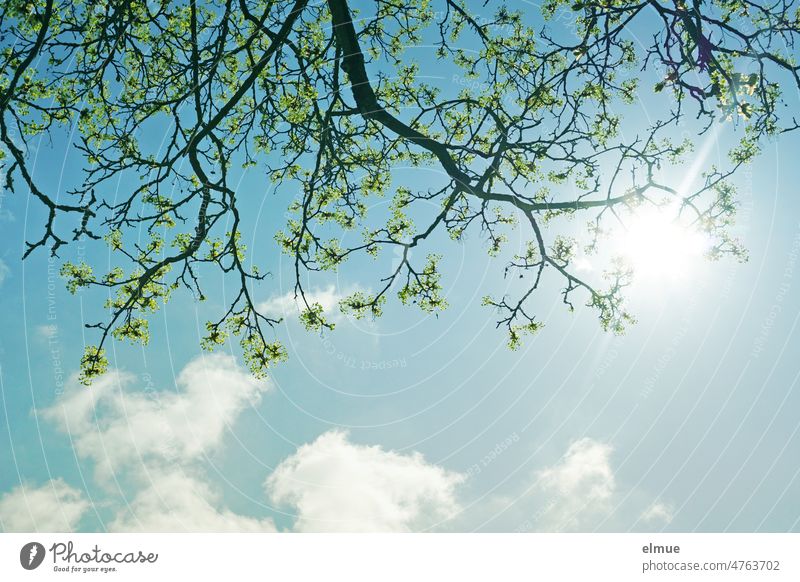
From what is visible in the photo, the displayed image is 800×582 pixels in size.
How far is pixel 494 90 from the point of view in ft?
28.7

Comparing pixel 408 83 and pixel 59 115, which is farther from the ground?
pixel 408 83

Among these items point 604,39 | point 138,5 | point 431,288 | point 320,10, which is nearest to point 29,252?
point 138,5

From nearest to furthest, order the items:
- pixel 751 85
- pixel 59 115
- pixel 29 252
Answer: pixel 751 85 → pixel 29 252 → pixel 59 115

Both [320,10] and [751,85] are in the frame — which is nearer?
[751,85]

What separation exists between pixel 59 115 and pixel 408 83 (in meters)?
5.21

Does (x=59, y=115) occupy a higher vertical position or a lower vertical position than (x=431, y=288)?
higher

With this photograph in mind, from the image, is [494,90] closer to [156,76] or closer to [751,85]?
[751,85]
